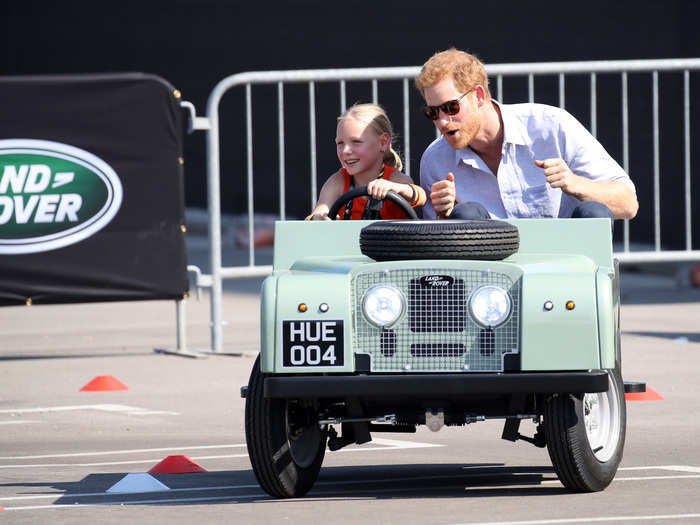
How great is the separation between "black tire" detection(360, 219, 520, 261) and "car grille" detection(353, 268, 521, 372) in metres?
0.08

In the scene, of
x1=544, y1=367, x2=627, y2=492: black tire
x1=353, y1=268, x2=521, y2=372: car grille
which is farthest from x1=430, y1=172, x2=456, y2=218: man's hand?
x1=544, y1=367, x2=627, y2=492: black tire

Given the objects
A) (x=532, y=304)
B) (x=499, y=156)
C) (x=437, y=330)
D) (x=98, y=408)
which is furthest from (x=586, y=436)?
(x=98, y=408)

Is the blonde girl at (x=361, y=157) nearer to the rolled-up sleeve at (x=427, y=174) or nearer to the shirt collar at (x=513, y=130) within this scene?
the rolled-up sleeve at (x=427, y=174)

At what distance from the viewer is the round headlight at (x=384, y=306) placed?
581 centimetres

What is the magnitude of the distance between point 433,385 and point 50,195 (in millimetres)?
5750

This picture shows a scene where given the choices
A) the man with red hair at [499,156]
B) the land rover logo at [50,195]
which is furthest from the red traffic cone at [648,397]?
the land rover logo at [50,195]

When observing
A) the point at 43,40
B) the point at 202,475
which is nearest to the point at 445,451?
the point at 202,475

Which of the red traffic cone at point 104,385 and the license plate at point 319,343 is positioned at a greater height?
the license plate at point 319,343

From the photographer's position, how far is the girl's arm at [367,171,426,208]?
21.2 feet

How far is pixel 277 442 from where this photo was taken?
19.6ft

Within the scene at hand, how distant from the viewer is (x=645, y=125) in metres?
17.0

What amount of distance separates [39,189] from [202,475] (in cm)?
452

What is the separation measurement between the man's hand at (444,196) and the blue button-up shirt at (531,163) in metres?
0.26

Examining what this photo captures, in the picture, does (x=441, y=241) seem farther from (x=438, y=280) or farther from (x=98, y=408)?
(x=98, y=408)
